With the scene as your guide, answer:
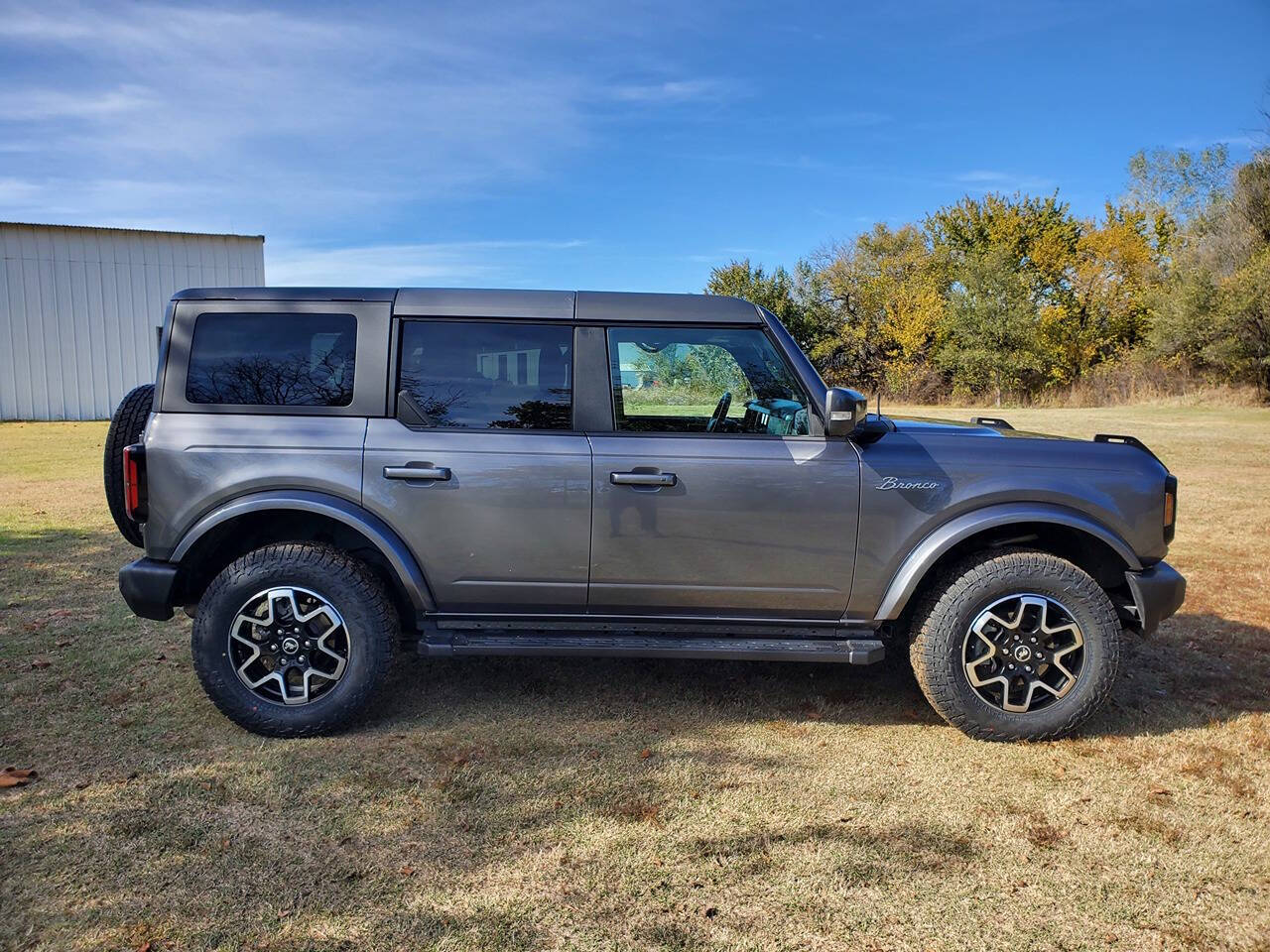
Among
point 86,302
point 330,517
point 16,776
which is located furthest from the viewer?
point 86,302

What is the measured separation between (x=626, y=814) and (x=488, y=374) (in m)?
1.95

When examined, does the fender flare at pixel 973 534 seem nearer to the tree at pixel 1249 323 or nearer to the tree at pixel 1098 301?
the tree at pixel 1249 323

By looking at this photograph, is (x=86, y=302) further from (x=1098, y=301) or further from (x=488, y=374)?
(x=1098, y=301)

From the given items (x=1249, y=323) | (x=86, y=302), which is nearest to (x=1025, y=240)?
(x=1249, y=323)

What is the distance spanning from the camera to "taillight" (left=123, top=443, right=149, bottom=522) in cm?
397

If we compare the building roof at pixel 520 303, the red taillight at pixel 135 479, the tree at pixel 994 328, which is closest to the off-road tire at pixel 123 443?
the red taillight at pixel 135 479

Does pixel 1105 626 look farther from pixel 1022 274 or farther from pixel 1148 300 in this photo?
pixel 1022 274

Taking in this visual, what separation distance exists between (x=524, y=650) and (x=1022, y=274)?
43129mm

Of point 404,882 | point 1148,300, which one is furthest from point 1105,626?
point 1148,300

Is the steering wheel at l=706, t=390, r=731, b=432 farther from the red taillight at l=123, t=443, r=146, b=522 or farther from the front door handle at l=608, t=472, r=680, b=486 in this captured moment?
the red taillight at l=123, t=443, r=146, b=522

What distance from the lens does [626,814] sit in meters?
3.36

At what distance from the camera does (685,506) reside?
3.95 metres

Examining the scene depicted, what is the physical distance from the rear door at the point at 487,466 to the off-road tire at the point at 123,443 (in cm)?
124

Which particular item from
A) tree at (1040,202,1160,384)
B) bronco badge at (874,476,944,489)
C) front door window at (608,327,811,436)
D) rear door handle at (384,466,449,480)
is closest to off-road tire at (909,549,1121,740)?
bronco badge at (874,476,944,489)
